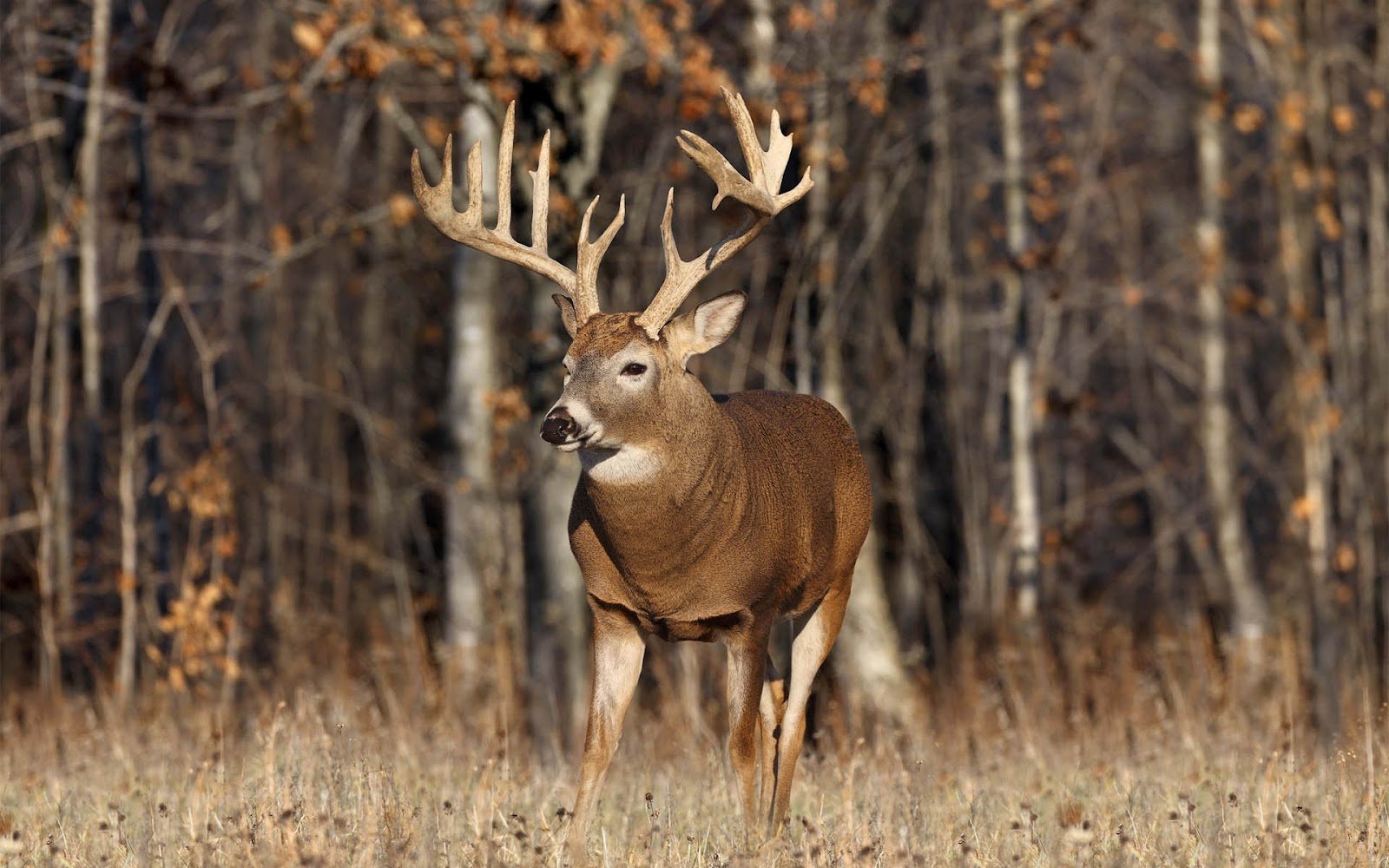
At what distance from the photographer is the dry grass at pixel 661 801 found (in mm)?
5238

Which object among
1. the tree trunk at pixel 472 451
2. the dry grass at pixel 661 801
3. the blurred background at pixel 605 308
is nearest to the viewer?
the dry grass at pixel 661 801

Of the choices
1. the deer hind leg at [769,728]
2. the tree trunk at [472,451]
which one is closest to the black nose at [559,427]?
the deer hind leg at [769,728]

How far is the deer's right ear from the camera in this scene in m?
6.21

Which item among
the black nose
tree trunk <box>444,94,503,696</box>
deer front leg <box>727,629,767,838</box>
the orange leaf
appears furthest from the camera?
tree trunk <box>444,94,503,696</box>

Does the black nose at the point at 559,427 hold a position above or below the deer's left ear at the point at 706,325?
below

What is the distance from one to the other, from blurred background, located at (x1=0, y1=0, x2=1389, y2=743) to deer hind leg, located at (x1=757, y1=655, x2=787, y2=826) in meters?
1.58

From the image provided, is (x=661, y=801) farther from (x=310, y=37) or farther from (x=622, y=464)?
(x=310, y=37)

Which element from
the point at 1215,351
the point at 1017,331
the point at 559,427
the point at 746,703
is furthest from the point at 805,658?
the point at 1215,351

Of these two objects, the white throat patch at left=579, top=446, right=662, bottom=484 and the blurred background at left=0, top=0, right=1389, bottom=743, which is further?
the blurred background at left=0, top=0, right=1389, bottom=743

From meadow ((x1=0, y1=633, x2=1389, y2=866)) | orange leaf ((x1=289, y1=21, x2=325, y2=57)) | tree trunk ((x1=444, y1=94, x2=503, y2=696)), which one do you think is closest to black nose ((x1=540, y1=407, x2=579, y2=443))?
meadow ((x1=0, y1=633, x2=1389, y2=866))

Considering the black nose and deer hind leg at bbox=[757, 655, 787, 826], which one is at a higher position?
the black nose

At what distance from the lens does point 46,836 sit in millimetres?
5711

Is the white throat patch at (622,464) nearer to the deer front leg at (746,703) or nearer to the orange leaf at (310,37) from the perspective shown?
the deer front leg at (746,703)

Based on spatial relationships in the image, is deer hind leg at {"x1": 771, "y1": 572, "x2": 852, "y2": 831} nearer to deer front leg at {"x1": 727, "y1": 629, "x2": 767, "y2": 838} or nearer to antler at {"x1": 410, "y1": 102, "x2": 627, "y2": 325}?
deer front leg at {"x1": 727, "y1": 629, "x2": 767, "y2": 838}
